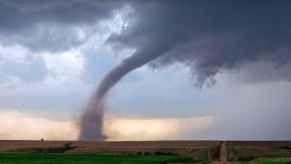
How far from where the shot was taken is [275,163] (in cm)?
5344

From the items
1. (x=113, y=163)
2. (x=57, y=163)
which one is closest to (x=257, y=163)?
(x=113, y=163)

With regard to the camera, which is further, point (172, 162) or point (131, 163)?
point (172, 162)

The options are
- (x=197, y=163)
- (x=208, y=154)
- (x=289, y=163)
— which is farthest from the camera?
(x=208, y=154)

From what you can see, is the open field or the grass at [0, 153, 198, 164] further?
the open field

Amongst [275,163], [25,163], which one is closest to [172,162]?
[275,163]

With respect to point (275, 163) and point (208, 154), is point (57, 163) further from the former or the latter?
point (208, 154)

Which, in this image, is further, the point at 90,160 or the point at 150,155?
the point at 150,155

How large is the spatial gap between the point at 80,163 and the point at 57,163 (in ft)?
8.44

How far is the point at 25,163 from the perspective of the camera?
5534cm

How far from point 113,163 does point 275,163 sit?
618 inches

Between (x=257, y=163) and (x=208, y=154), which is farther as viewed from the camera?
(x=208, y=154)

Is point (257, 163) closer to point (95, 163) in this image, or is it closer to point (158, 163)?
point (158, 163)

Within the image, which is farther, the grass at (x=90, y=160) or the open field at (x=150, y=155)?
the open field at (x=150, y=155)

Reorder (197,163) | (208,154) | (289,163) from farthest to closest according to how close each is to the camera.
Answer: (208,154)
(197,163)
(289,163)
